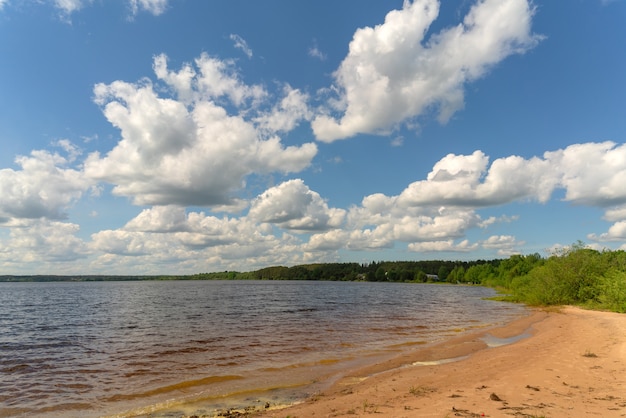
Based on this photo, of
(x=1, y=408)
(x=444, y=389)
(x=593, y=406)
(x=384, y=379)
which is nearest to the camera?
(x=593, y=406)

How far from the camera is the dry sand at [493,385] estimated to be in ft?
33.9

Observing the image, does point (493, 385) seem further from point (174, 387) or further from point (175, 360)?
point (175, 360)

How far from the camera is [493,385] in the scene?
12922 mm

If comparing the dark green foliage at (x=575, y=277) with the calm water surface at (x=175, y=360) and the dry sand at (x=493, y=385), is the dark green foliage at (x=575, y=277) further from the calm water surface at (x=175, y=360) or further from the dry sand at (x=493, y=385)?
the dry sand at (x=493, y=385)

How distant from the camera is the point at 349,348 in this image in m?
24.9

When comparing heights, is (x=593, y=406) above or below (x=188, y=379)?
above

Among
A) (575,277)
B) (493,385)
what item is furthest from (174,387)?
(575,277)

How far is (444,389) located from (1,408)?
16.9 meters

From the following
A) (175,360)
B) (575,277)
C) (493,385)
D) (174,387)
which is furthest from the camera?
(575,277)

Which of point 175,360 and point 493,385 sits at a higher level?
point 493,385

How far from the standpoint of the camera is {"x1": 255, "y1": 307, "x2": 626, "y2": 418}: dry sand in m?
10.3

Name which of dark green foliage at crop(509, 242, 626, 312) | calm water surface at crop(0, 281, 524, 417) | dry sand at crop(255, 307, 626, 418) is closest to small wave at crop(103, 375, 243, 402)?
calm water surface at crop(0, 281, 524, 417)

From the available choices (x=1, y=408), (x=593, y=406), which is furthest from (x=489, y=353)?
(x=1, y=408)

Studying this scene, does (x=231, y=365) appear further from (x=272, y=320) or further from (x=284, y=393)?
(x=272, y=320)
